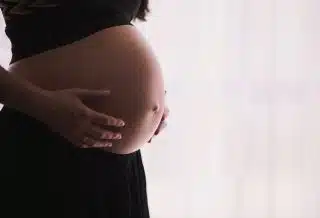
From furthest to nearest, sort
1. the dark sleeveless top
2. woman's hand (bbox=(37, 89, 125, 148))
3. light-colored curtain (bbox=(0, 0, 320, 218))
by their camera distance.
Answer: light-colored curtain (bbox=(0, 0, 320, 218)) < the dark sleeveless top < woman's hand (bbox=(37, 89, 125, 148))

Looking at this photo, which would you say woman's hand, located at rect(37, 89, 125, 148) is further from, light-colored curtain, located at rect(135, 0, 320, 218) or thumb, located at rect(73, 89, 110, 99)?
light-colored curtain, located at rect(135, 0, 320, 218)

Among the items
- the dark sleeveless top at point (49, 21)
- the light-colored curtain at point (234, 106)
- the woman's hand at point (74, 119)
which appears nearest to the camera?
the woman's hand at point (74, 119)

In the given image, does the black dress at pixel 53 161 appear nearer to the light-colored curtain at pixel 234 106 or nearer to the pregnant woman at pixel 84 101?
the pregnant woman at pixel 84 101

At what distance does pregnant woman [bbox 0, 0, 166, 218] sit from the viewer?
784mm

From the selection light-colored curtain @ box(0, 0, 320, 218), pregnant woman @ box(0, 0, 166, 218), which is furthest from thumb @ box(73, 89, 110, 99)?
light-colored curtain @ box(0, 0, 320, 218)

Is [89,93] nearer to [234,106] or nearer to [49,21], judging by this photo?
[49,21]

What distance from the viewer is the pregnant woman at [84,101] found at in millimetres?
784

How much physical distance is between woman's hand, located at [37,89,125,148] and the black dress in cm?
6

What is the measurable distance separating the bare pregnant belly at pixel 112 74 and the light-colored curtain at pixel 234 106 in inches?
20.6

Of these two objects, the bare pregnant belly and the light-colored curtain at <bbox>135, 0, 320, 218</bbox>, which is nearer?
the bare pregnant belly

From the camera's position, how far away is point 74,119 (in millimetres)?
718

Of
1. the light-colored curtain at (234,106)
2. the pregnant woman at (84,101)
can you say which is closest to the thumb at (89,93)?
the pregnant woman at (84,101)

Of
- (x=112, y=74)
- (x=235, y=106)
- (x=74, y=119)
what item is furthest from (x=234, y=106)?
(x=74, y=119)

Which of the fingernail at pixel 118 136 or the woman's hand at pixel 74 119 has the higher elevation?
the woman's hand at pixel 74 119
